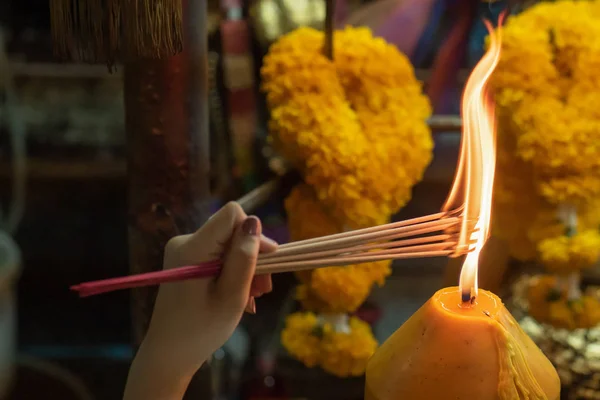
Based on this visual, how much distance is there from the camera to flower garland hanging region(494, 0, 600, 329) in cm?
72

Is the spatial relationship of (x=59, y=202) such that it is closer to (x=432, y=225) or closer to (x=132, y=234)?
(x=132, y=234)

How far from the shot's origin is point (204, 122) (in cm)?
72

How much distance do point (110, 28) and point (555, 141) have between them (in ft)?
1.67

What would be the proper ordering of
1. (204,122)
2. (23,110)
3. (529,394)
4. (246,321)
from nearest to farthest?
1. (529,394)
2. (204,122)
3. (246,321)
4. (23,110)

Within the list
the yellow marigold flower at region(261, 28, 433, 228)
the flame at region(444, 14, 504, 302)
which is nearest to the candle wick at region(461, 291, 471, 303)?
the flame at region(444, 14, 504, 302)

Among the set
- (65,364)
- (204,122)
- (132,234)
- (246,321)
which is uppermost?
(204,122)

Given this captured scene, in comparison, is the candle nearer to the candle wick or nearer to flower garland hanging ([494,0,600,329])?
the candle wick

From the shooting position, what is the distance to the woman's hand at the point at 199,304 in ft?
1.53

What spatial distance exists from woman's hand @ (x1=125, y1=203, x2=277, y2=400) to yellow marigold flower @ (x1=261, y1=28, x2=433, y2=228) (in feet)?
0.85

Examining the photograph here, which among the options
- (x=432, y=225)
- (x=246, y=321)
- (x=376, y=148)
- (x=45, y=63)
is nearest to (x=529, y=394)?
(x=432, y=225)

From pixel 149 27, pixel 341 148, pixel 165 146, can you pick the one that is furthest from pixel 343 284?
pixel 149 27

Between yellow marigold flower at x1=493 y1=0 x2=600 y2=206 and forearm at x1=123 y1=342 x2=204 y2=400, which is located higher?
yellow marigold flower at x1=493 y1=0 x2=600 y2=206

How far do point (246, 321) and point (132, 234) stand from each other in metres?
0.34

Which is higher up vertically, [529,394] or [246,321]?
[529,394]
